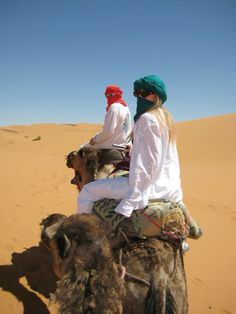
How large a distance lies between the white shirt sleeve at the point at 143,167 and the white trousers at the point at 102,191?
21cm

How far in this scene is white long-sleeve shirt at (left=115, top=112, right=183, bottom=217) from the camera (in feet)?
7.64

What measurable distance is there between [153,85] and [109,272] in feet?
5.40

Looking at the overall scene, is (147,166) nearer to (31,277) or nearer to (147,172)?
(147,172)

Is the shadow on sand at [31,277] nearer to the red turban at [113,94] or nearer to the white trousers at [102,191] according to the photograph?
the white trousers at [102,191]

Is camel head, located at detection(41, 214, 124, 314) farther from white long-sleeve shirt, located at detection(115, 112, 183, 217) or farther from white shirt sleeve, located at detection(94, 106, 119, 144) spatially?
white shirt sleeve, located at detection(94, 106, 119, 144)

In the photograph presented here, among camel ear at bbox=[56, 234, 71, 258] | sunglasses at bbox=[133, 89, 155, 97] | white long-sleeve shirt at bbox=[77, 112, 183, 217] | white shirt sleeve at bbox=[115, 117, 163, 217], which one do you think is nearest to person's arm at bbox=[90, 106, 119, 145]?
sunglasses at bbox=[133, 89, 155, 97]

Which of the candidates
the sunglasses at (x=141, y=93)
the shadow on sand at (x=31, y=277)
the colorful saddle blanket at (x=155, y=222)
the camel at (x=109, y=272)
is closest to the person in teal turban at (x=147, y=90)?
the sunglasses at (x=141, y=93)

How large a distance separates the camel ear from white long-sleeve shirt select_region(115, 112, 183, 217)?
49 cm

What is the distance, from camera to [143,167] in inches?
92.0

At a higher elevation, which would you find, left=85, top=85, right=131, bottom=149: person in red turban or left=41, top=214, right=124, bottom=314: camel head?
left=85, top=85, right=131, bottom=149: person in red turban

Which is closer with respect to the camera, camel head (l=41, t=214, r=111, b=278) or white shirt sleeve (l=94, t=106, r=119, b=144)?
camel head (l=41, t=214, r=111, b=278)

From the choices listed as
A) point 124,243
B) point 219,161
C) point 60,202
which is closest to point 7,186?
point 60,202

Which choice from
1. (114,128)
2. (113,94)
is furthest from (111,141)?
(113,94)

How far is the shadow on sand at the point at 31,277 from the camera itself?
367cm
